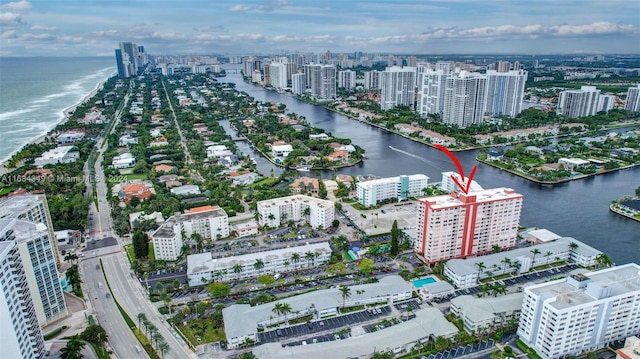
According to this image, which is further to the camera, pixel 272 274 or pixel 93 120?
pixel 93 120

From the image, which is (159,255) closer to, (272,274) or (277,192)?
(272,274)

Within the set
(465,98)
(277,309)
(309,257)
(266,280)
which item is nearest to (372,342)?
(277,309)

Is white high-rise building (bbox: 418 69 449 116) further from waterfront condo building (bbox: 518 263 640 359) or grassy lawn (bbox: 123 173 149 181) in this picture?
waterfront condo building (bbox: 518 263 640 359)

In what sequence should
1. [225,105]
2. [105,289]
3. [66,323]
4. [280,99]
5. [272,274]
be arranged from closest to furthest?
[66,323]
[105,289]
[272,274]
[225,105]
[280,99]

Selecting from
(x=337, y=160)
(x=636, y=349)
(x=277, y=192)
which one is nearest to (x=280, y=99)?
(x=337, y=160)

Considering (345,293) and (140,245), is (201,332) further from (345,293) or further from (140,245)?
(140,245)

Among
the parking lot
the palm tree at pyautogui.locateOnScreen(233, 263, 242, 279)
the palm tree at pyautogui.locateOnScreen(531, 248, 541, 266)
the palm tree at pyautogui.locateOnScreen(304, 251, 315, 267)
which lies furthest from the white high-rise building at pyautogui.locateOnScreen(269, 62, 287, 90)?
the parking lot

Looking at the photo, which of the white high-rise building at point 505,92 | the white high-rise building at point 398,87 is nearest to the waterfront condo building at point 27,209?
the white high-rise building at point 505,92
